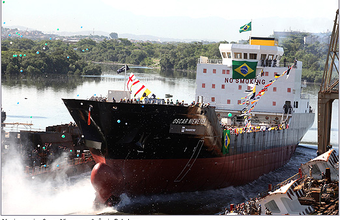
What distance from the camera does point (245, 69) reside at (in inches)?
1180

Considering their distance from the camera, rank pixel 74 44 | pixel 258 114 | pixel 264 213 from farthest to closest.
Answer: pixel 74 44 → pixel 258 114 → pixel 264 213

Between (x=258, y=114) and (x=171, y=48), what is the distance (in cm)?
4313

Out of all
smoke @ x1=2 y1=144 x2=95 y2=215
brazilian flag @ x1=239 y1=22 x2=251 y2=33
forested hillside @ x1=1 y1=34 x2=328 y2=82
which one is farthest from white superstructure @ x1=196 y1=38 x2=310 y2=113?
forested hillside @ x1=1 y1=34 x2=328 y2=82

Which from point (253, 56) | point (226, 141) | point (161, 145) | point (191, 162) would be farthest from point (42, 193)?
point (253, 56)

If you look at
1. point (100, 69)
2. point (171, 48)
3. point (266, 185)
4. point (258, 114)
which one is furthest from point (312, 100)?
point (266, 185)

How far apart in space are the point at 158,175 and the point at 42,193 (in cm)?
610

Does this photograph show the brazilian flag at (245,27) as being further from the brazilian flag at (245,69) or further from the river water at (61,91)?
the river water at (61,91)

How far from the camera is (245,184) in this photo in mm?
25766

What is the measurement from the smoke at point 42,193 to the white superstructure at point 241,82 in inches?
369

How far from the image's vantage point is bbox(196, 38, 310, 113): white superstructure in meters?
29.7

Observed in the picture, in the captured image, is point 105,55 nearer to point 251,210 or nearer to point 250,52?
point 250,52

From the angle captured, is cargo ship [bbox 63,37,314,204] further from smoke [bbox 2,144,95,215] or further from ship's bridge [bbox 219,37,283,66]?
ship's bridge [bbox 219,37,283,66]

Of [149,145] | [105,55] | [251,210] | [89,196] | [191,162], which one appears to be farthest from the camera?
[105,55]

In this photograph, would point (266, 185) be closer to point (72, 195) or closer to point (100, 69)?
point (72, 195)
